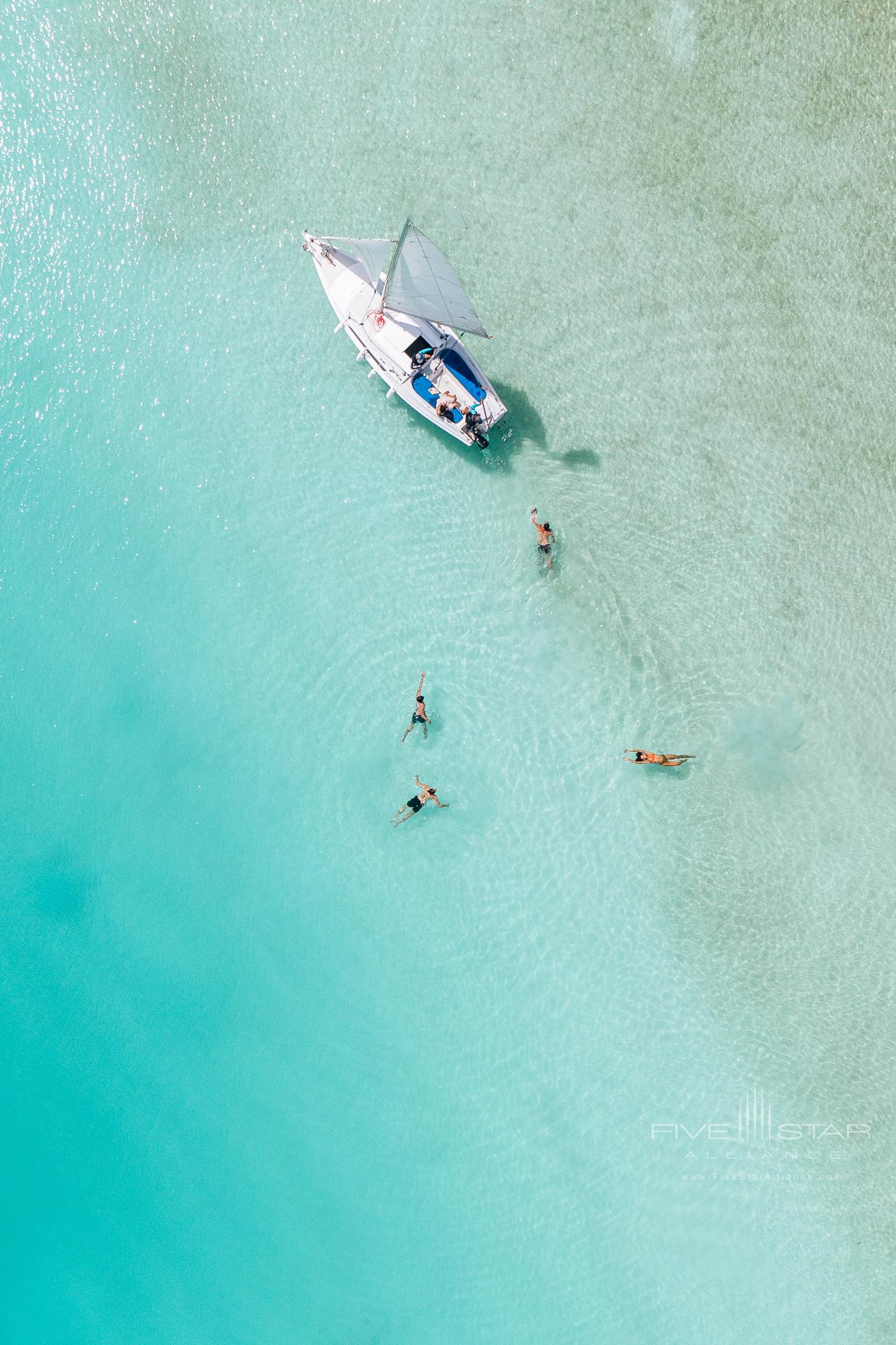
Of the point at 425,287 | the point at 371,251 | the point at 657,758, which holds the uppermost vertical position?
the point at 371,251

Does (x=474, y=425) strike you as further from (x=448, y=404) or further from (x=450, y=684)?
(x=450, y=684)

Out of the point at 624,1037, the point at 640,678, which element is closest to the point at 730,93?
the point at 640,678

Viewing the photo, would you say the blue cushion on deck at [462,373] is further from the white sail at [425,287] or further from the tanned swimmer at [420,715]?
the tanned swimmer at [420,715]

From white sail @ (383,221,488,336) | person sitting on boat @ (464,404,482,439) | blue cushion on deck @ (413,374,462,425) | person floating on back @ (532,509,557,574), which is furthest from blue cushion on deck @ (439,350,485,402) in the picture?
person floating on back @ (532,509,557,574)

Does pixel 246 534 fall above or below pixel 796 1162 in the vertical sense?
above

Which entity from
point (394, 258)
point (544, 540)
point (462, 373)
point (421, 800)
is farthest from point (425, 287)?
point (421, 800)

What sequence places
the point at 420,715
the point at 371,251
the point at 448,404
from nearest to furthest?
1. the point at 371,251
2. the point at 448,404
3. the point at 420,715

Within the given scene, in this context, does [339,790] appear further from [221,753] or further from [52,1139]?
[52,1139]

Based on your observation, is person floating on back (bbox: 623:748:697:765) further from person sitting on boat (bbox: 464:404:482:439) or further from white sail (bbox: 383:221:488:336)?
white sail (bbox: 383:221:488:336)
